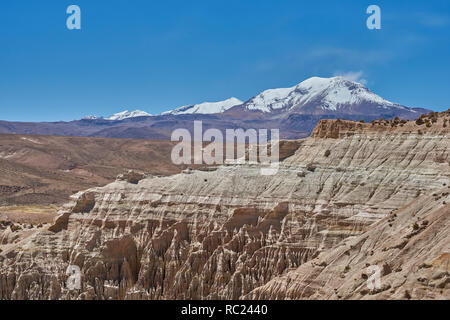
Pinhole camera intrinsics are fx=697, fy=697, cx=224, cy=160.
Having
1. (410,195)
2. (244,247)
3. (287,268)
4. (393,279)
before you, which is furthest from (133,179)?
(393,279)

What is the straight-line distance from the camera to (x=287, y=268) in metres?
52.1

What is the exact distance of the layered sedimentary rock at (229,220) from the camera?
52188mm

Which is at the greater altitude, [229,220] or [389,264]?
[229,220]

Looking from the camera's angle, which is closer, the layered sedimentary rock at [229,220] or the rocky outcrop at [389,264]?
the rocky outcrop at [389,264]

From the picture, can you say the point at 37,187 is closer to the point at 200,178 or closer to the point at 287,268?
the point at 200,178

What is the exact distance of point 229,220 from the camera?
56.2 meters

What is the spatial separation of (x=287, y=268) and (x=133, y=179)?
18834 millimetres

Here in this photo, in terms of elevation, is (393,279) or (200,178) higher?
(200,178)

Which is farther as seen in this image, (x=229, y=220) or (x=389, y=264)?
(x=229, y=220)

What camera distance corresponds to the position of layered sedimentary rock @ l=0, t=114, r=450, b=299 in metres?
52.2

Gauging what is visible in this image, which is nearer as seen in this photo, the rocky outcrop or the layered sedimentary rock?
the rocky outcrop
